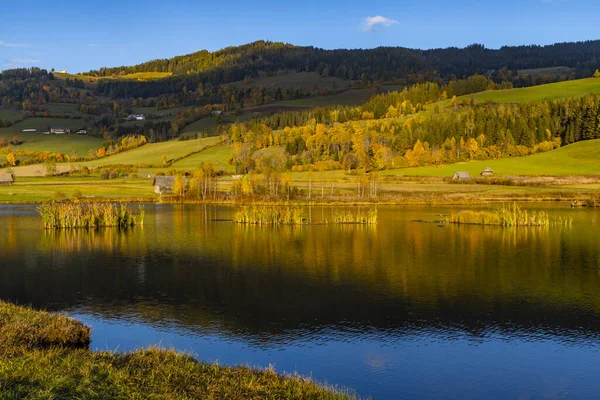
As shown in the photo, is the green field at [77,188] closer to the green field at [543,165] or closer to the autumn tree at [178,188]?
the autumn tree at [178,188]

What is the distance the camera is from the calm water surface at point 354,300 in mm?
20078

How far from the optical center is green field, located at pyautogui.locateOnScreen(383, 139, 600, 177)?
4326 inches

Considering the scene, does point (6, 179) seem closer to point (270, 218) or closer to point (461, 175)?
point (270, 218)

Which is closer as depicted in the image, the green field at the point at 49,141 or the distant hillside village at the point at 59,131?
the green field at the point at 49,141

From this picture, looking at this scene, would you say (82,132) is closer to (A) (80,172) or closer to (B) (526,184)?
(A) (80,172)

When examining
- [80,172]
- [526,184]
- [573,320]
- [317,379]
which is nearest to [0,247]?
[317,379]

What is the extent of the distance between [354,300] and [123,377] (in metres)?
15.7

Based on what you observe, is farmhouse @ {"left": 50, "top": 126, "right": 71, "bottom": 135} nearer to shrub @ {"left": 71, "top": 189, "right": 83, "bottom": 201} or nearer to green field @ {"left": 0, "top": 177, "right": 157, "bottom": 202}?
green field @ {"left": 0, "top": 177, "right": 157, "bottom": 202}

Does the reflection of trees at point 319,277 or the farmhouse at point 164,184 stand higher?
the farmhouse at point 164,184

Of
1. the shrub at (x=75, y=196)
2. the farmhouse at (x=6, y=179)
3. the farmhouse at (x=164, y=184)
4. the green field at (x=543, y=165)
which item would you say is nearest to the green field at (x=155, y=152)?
the farmhouse at (x=6, y=179)

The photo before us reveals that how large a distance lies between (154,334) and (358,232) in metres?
34.5

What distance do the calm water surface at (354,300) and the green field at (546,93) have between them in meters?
124

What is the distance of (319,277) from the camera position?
114 feet

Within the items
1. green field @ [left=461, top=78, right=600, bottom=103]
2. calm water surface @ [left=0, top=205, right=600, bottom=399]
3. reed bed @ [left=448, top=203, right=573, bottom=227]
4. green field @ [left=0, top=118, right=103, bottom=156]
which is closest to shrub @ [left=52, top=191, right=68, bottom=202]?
calm water surface @ [left=0, top=205, right=600, bottom=399]
